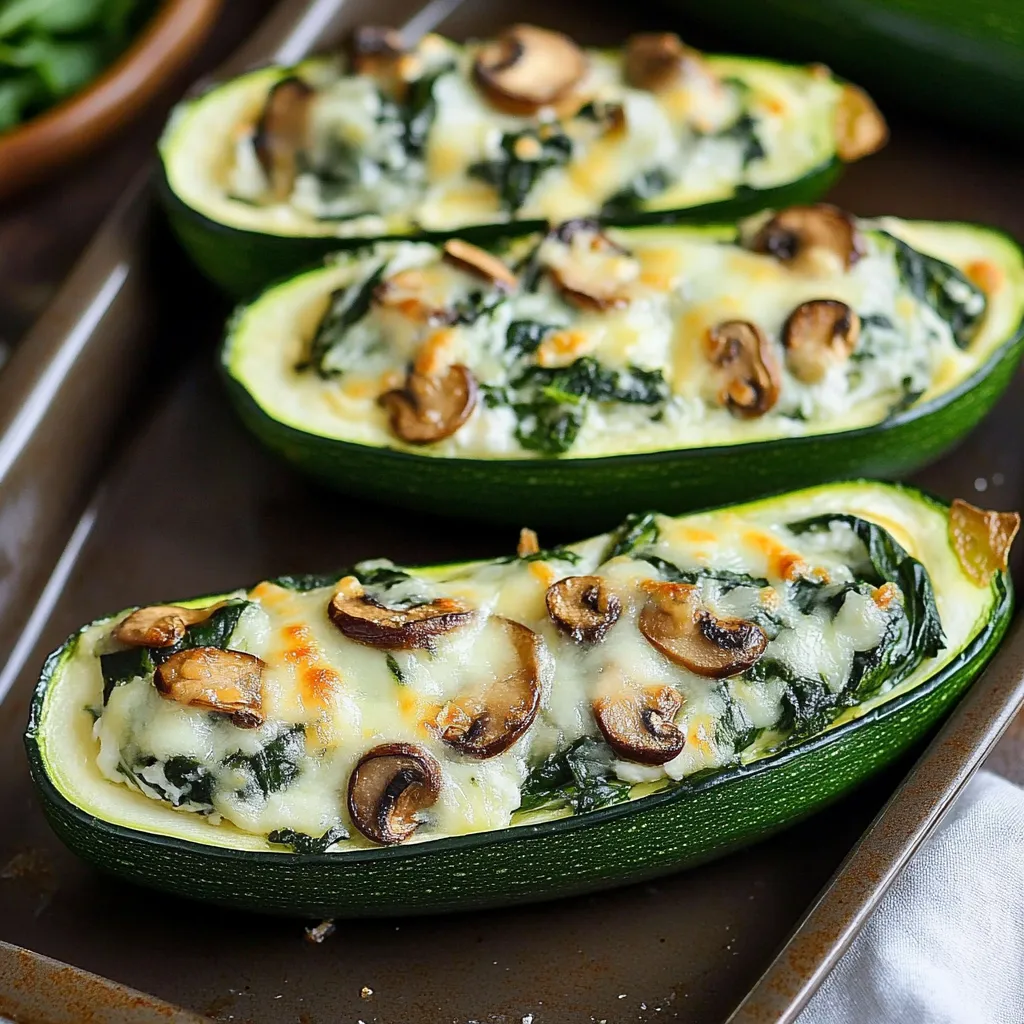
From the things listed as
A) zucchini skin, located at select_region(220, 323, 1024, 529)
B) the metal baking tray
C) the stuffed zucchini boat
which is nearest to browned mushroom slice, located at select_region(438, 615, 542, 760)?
the stuffed zucchini boat

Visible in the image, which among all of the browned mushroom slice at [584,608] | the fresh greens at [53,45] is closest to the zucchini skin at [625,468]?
the browned mushroom slice at [584,608]

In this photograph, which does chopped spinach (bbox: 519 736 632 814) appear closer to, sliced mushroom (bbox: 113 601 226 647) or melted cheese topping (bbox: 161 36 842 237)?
sliced mushroom (bbox: 113 601 226 647)

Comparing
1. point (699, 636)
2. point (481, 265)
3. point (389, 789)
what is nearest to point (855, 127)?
point (481, 265)

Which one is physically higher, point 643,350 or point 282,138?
point 282,138

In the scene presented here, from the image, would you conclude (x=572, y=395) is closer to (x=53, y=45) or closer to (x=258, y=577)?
(x=258, y=577)

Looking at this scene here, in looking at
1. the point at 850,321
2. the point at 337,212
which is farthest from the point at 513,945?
the point at 337,212

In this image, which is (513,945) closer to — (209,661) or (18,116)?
(209,661)
